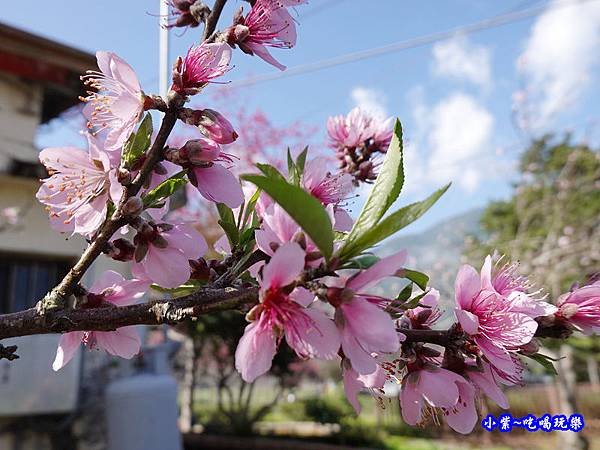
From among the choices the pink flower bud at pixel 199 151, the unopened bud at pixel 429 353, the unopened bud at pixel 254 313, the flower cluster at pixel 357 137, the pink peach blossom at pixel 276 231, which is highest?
the flower cluster at pixel 357 137

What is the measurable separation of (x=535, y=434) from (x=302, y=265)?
8728 mm

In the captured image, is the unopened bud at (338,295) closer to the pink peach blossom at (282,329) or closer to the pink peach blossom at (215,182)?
the pink peach blossom at (282,329)

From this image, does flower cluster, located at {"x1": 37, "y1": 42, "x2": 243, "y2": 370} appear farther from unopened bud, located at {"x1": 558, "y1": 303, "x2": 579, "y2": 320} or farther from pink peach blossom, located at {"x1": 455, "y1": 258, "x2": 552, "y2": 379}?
unopened bud, located at {"x1": 558, "y1": 303, "x2": 579, "y2": 320}

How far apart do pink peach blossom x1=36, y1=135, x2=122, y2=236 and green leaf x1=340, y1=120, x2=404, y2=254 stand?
0.28 metres

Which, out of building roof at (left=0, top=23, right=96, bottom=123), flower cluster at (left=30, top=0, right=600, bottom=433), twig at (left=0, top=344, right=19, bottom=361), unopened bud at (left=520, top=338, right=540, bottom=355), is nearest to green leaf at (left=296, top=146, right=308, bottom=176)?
flower cluster at (left=30, top=0, right=600, bottom=433)

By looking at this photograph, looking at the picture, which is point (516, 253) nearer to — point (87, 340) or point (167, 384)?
point (167, 384)

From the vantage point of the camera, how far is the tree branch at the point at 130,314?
470 mm

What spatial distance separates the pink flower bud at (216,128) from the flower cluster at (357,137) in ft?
1.19

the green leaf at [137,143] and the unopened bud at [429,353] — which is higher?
the green leaf at [137,143]

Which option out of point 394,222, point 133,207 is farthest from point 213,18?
point 394,222

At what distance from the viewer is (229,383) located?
7.62m

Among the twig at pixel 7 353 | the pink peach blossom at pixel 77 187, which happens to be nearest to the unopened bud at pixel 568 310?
the pink peach blossom at pixel 77 187

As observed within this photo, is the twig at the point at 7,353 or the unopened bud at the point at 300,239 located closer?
the unopened bud at the point at 300,239

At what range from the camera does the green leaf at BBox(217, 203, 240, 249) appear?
2.03ft
